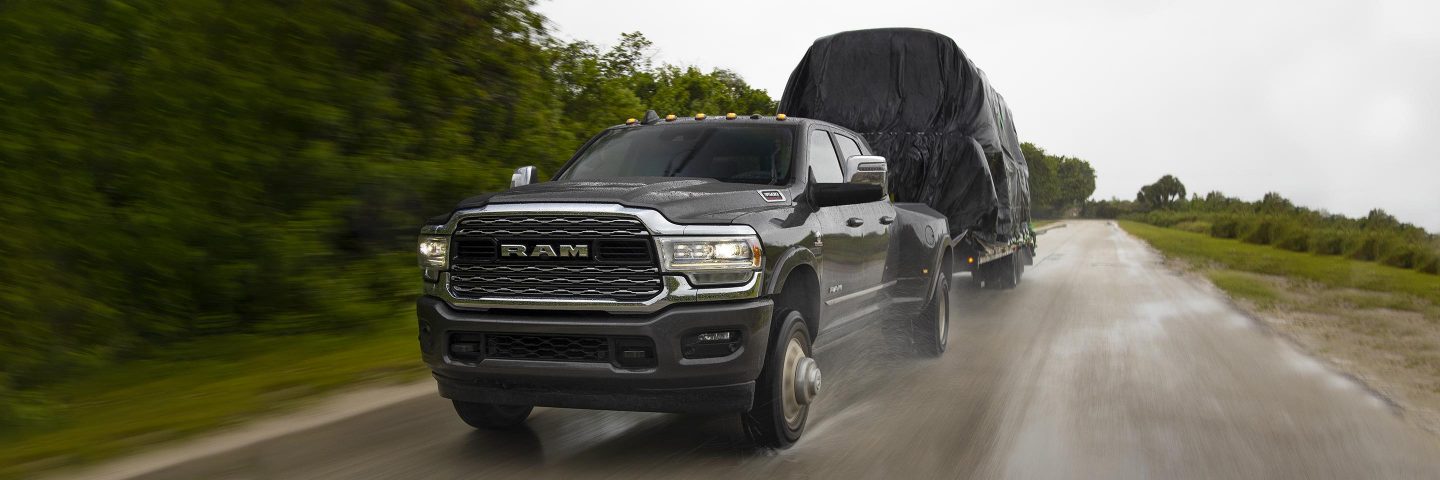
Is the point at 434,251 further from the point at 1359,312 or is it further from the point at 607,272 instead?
the point at 1359,312

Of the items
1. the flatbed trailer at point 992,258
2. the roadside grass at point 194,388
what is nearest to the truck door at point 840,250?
the roadside grass at point 194,388

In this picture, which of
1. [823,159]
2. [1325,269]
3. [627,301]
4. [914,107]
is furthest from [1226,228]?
[627,301]

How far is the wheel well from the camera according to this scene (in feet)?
18.4

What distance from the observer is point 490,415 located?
579cm

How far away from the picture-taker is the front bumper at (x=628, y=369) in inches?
189

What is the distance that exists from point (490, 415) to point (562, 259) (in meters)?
1.32

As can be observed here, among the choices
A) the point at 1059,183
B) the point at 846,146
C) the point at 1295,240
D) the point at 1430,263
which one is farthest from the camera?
the point at 1059,183

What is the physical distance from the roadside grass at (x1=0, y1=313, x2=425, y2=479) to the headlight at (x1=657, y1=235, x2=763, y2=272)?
2.77 meters

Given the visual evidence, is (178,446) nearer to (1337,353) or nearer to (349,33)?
(349,33)

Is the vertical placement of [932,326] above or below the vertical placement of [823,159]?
below

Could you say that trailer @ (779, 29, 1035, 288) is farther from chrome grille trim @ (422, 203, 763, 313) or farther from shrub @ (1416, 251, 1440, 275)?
shrub @ (1416, 251, 1440, 275)

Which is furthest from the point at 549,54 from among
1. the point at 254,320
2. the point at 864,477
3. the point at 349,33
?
the point at 864,477

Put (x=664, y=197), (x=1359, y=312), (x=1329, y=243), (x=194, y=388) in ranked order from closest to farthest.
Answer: (x=664, y=197) → (x=194, y=388) → (x=1359, y=312) → (x=1329, y=243)

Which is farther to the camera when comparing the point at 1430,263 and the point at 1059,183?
the point at 1059,183
